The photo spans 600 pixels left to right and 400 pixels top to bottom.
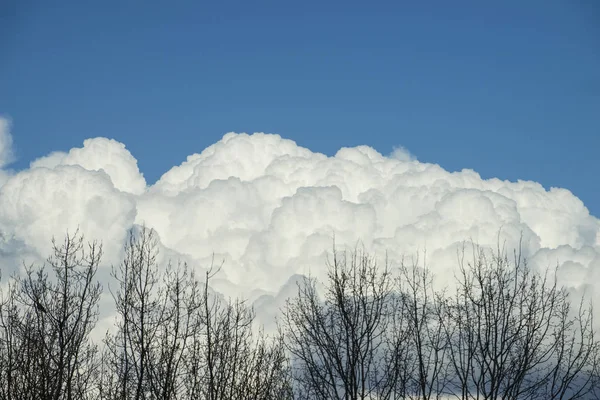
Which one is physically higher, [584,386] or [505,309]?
[505,309]

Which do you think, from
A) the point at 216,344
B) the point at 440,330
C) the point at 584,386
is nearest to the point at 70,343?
the point at 216,344

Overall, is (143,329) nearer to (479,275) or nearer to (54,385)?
(54,385)

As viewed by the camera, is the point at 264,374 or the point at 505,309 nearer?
the point at 264,374

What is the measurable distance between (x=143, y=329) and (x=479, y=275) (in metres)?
9.22

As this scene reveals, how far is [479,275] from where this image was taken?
755 inches

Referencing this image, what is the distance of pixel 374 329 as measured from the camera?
737 inches

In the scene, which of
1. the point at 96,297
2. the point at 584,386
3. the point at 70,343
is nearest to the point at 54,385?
the point at 70,343

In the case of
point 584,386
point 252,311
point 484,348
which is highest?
point 252,311

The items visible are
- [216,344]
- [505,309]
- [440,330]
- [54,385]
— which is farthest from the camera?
[440,330]

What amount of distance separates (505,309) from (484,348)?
4.07ft

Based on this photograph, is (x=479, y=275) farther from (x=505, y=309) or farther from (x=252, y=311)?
(x=252, y=311)

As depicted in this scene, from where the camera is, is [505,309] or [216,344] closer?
[216,344]

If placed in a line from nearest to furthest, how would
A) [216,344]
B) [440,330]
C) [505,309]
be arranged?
[216,344]
[505,309]
[440,330]

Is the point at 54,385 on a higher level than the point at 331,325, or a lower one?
lower
